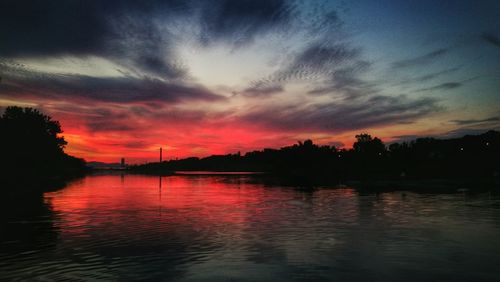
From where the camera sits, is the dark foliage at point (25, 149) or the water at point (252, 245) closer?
the water at point (252, 245)

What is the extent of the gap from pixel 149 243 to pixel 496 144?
607 feet

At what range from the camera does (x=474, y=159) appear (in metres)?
152

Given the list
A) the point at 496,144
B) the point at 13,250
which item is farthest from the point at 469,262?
the point at 496,144

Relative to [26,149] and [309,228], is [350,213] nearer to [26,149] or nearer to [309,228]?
[309,228]

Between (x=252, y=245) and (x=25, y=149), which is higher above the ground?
(x=25, y=149)

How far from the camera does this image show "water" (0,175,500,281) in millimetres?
17156

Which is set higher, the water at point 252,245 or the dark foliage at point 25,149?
the dark foliage at point 25,149

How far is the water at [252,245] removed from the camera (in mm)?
17156

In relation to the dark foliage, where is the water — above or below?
below

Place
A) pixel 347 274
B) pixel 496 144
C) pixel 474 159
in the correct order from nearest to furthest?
pixel 347 274 → pixel 474 159 → pixel 496 144

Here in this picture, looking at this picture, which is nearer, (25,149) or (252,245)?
(252,245)

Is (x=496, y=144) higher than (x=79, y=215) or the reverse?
higher

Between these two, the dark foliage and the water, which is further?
the dark foliage

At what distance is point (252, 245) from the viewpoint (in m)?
23.1
